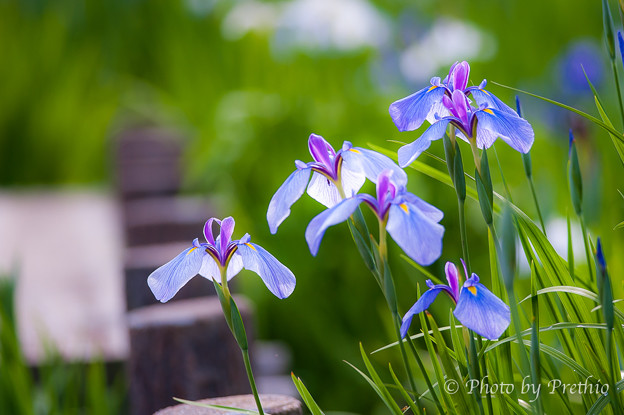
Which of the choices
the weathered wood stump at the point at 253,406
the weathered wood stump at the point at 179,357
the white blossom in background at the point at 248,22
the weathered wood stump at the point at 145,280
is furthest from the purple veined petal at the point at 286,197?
the white blossom in background at the point at 248,22

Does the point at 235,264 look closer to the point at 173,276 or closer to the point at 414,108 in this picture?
the point at 173,276

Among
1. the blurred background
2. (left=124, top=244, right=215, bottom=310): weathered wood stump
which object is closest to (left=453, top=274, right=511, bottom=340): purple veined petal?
the blurred background

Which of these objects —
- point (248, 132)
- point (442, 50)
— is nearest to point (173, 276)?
point (248, 132)

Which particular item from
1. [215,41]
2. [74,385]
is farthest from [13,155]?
[74,385]

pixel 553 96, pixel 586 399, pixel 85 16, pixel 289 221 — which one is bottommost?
pixel 586 399

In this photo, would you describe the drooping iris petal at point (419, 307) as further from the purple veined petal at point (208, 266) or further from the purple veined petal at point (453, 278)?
the purple veined petal at point (208, 266)

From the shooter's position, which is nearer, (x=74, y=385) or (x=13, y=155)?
(x=74, y=385)

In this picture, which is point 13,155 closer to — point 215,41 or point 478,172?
point 215,41
